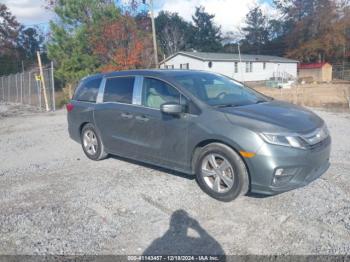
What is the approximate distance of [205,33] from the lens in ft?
198

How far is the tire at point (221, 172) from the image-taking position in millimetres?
4074

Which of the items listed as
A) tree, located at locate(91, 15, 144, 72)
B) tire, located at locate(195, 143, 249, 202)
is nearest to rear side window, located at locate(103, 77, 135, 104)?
tire, located at locate(195, 143, 249, 202)

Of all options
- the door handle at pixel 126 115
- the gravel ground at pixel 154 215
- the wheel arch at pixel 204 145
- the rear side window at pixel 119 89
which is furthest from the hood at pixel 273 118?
the rear side window at pixel 119 89

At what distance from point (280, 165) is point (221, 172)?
77 centimetres

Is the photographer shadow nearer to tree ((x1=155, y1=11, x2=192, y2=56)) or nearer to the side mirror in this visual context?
the side mirror

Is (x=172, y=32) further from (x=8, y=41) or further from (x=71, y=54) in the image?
(x=71, y=54)

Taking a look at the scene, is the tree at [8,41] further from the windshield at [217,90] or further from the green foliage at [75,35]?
the windshield at [217,90]

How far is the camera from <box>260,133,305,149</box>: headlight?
3.88m

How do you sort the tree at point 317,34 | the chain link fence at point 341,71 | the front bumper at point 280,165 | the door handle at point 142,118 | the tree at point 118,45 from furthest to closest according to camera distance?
the tree at point 317,34, the chain link fence at point 341,71, the tree at point 118,45, the door handle at point 142,118, the front bumper at point 280,165

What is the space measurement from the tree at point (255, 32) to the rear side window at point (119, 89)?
211 feet

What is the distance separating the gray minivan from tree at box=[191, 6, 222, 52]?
54.9 m

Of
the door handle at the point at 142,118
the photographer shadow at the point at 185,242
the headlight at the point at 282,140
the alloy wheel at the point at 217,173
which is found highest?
the door handle at the point at 142,118

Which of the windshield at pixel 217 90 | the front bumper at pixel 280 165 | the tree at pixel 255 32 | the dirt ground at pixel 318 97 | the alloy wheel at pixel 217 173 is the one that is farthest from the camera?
the tree at pixel 255 32

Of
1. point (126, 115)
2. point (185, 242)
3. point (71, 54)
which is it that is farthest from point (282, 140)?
point (71, 54)
